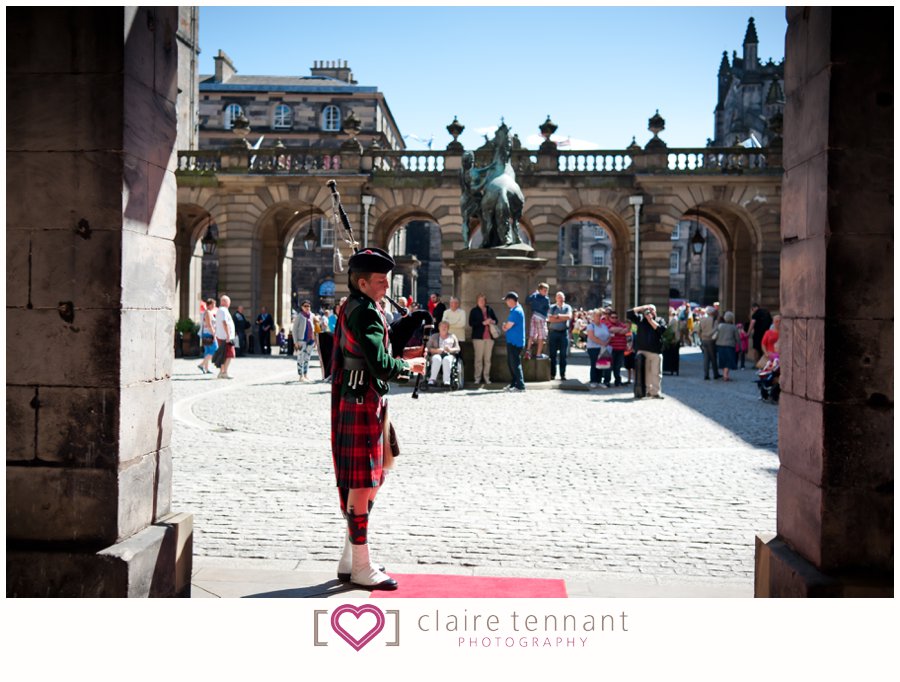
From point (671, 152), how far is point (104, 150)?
3132 centimetres

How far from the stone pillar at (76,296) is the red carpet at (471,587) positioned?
1.47 meters

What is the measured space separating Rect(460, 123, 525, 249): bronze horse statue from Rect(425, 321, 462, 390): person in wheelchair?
7.34 ft

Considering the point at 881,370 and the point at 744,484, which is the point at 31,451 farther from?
the point at 744,484

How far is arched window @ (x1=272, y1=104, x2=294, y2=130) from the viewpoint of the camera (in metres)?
61.5

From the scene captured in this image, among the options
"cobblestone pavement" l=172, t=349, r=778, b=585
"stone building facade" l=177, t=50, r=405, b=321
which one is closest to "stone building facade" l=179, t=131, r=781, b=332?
"cobblestone pavement" l=172, t=349, r=778, b=585

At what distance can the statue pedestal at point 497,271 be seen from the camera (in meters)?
17.4

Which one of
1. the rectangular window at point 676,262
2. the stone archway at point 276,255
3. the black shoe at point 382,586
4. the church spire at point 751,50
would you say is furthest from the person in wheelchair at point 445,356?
the rectangular window at point 676,262

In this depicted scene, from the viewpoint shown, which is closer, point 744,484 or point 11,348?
point 11,348

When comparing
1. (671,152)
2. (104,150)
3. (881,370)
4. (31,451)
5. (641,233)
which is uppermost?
(671,152)

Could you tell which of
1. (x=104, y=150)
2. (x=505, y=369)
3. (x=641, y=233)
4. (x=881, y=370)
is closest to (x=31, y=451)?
(x=104, y=150)

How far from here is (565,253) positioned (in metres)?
78.4

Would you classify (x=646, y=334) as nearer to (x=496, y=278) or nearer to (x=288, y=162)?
(x=496, y=278)

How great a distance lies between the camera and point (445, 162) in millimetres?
33938
